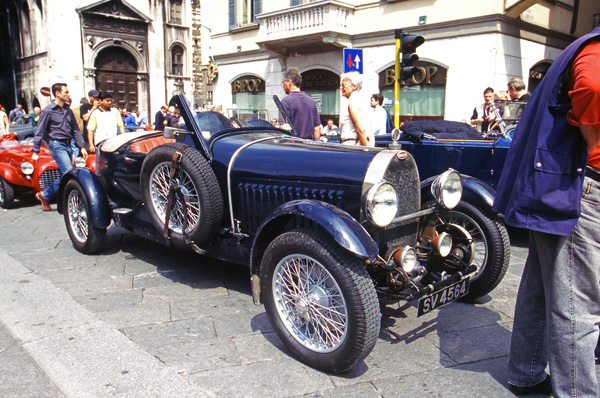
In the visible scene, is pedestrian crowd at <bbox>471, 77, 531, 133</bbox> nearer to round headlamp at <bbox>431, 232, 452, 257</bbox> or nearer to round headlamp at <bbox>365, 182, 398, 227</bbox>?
round headlamp at <bbox>431, 232, 452, 257</bbox>

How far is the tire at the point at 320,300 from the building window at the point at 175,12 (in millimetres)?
28160

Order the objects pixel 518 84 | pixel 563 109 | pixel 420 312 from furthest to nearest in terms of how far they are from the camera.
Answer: pixel 518 84, pixel 420 312, pixel 563 109

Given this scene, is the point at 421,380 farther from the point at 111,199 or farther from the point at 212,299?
the point at 111,199

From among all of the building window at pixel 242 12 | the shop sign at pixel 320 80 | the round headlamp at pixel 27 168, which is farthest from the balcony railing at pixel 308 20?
the round headlamp at pixel 27 168

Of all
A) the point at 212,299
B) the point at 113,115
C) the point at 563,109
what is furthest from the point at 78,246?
the point at 563,109

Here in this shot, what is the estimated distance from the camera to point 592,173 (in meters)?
2.08

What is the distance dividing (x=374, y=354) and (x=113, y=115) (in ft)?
19.1

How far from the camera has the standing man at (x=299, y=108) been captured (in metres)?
5.40

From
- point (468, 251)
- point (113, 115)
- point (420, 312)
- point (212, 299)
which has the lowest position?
point (212, 299)

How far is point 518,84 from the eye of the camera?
6.55 meters

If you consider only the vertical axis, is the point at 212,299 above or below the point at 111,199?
below

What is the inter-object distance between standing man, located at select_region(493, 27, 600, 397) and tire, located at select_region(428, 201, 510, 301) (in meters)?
1.21

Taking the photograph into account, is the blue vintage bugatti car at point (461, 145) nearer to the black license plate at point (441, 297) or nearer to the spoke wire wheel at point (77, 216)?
the black license plate at point (441, 297)

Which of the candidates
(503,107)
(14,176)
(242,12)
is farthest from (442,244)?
(242,12)
